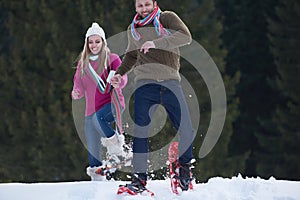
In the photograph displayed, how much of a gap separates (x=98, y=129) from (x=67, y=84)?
24.2 feet

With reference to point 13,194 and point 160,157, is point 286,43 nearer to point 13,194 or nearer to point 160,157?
point 160,157

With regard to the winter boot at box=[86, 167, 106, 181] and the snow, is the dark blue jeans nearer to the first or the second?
the winter boot at box=[86, 167, 106, 181]

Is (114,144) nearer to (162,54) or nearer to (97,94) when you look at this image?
(97,94)

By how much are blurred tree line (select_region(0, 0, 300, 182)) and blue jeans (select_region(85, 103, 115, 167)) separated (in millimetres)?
5239

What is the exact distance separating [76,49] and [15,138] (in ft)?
8.68

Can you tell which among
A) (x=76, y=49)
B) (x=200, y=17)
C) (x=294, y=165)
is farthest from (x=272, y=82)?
(x=76, y=49)

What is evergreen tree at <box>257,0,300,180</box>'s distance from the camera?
631 inches

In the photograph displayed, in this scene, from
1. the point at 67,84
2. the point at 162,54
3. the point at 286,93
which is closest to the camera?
the point at 162,54

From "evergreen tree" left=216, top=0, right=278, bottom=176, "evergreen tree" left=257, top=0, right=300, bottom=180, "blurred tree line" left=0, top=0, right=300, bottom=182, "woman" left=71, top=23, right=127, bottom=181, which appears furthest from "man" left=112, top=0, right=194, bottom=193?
"evergreen tree" left=216, top=0, right=278, bottom=176

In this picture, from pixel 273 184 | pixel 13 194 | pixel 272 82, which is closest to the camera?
pixel 13 194

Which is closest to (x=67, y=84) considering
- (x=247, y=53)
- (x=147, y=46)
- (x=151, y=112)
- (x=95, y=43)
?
(x=95, y=43)

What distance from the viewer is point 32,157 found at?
13.6m

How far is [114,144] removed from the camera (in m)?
5.15

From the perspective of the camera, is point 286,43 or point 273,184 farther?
point 286,43
